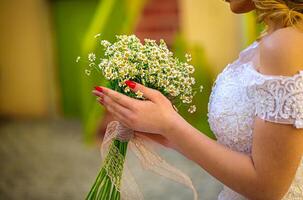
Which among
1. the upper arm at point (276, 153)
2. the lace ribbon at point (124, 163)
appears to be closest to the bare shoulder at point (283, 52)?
the upper arm at point (276, 153)

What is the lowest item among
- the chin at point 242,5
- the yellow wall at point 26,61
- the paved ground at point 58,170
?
the paved ground at point 58,170

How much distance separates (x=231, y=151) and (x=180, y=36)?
14.9 feet

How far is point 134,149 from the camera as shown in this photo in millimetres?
1400

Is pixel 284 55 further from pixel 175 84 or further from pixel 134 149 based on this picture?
pixel 134 149

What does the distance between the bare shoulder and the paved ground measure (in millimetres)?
2599

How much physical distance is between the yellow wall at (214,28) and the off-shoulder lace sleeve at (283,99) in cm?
488

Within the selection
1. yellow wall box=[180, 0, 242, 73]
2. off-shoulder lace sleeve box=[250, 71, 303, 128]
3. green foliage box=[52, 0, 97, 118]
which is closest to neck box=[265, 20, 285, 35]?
off-shoulder lace sleeve box=[250, 71, 303, 128]

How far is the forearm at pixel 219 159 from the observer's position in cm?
115

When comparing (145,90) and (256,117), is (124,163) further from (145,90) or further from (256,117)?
(256,117)

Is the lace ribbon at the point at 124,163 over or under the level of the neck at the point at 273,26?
under

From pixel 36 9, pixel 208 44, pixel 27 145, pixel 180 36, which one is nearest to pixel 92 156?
pixel 27 145

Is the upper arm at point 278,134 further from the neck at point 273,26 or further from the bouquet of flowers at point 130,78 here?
the bouquet of flowers at point 130,78

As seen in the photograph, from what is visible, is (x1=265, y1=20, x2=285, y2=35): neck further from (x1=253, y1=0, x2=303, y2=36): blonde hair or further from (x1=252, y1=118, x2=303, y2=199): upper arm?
(x1=252, y1=118, x2=303, y2=199): upper arm

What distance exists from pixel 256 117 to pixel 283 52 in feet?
0.55
